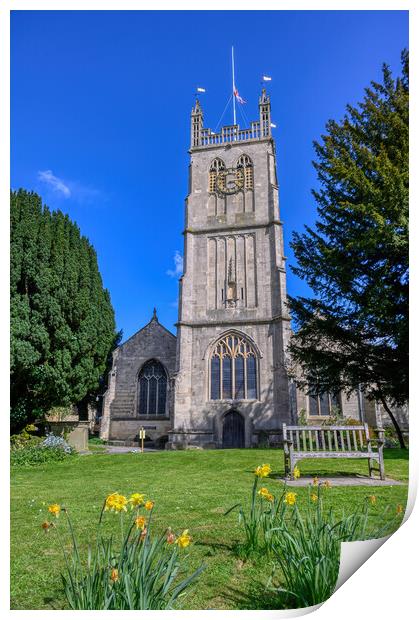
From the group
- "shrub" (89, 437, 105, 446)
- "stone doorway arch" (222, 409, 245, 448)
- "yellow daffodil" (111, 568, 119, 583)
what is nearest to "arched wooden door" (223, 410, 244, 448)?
"stone doorway arch" (222, 409, 245, 448)

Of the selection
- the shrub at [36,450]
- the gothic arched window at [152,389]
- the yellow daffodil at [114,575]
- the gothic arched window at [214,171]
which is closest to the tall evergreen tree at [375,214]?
the yellow daffodil at [114,575]

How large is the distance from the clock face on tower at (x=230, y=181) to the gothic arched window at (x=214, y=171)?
0.27 metres

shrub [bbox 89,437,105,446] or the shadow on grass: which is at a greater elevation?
the shadow on grass

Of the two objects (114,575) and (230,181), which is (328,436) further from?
(230,181)

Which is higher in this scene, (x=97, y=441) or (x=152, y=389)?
(x=152, y=389)

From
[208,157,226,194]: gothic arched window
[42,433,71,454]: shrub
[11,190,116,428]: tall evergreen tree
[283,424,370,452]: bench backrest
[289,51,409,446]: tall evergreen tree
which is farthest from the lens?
[208,157,226,194]: gothic arched window

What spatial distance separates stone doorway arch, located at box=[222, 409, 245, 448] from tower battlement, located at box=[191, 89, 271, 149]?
54.3 feet

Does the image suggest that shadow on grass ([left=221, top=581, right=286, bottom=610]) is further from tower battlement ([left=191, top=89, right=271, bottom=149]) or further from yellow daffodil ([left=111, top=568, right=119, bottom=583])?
tower battlement ([left=191, top=89, right=271, bottom=149])

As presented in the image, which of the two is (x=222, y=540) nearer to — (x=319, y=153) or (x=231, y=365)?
(x=319, y=153)

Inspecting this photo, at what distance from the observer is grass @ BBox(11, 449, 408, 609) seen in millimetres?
2670

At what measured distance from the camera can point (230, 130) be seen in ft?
83.9

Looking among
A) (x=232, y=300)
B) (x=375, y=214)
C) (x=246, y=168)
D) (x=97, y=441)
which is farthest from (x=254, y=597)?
(x=246, y=168)

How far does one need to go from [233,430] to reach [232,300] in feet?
22.6
